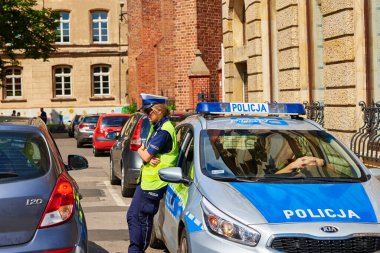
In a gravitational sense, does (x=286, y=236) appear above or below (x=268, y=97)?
below

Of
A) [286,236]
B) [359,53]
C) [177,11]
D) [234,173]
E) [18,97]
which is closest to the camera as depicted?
[286,236]

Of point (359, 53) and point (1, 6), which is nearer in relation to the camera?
point (359, 53)

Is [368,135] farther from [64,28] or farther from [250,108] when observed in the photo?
[64,28]

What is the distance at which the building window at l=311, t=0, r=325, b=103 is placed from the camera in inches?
555

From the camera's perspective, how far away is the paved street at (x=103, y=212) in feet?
26.5

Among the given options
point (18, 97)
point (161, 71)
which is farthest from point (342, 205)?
point (18, 97)

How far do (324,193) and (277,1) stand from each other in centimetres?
1142

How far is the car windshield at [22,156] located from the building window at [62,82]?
160 feet

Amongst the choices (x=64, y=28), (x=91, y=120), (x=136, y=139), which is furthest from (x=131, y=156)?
(x=64, y=28)

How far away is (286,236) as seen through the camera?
4609 millimetres

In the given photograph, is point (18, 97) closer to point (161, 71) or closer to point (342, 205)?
point (161, 71)

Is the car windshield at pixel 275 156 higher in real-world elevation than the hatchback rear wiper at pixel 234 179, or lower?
higher

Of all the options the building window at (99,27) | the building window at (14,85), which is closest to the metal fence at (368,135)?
the building window at (14,85)

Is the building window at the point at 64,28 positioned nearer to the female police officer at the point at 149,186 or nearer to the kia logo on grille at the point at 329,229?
the female police officer at the point at 149,186
